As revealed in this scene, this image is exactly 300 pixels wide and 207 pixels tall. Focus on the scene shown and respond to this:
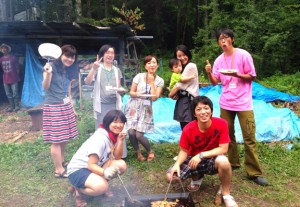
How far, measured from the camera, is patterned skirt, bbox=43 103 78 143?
3910 millimetres

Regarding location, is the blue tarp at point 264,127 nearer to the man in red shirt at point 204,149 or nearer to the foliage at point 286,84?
the man in red shirt at point 204,149

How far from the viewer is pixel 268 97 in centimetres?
850

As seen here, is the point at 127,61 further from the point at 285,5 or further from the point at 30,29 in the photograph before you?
the point at 285,5

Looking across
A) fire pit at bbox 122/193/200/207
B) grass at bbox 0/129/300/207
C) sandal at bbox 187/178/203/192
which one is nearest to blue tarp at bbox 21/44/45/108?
grass at bbox 0/129/300/207

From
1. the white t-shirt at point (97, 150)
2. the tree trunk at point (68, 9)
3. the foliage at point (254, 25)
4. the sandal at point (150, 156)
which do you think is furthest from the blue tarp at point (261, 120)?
the tree trunk at point (68, 9)

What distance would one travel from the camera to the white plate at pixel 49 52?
12.1 ft

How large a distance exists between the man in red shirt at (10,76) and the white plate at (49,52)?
6.02 meters

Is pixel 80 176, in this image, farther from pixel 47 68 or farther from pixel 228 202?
pixel 228 202

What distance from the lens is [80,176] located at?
3055mm

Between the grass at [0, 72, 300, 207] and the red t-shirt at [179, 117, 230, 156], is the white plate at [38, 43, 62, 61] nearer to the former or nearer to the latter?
the grass at [0, 72, 300, 207]

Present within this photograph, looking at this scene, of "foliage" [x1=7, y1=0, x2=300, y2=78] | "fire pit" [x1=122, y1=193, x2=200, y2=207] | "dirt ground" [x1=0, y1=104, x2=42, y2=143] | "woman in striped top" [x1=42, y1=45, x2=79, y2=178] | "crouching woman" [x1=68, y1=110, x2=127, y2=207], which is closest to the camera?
"fire pit" [x1=122, y1=193, x2=200, y2=207]

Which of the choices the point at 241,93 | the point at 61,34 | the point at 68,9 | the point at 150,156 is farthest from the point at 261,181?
the point at 68,9

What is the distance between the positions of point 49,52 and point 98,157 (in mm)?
1554

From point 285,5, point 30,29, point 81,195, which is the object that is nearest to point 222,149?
point 81,195
